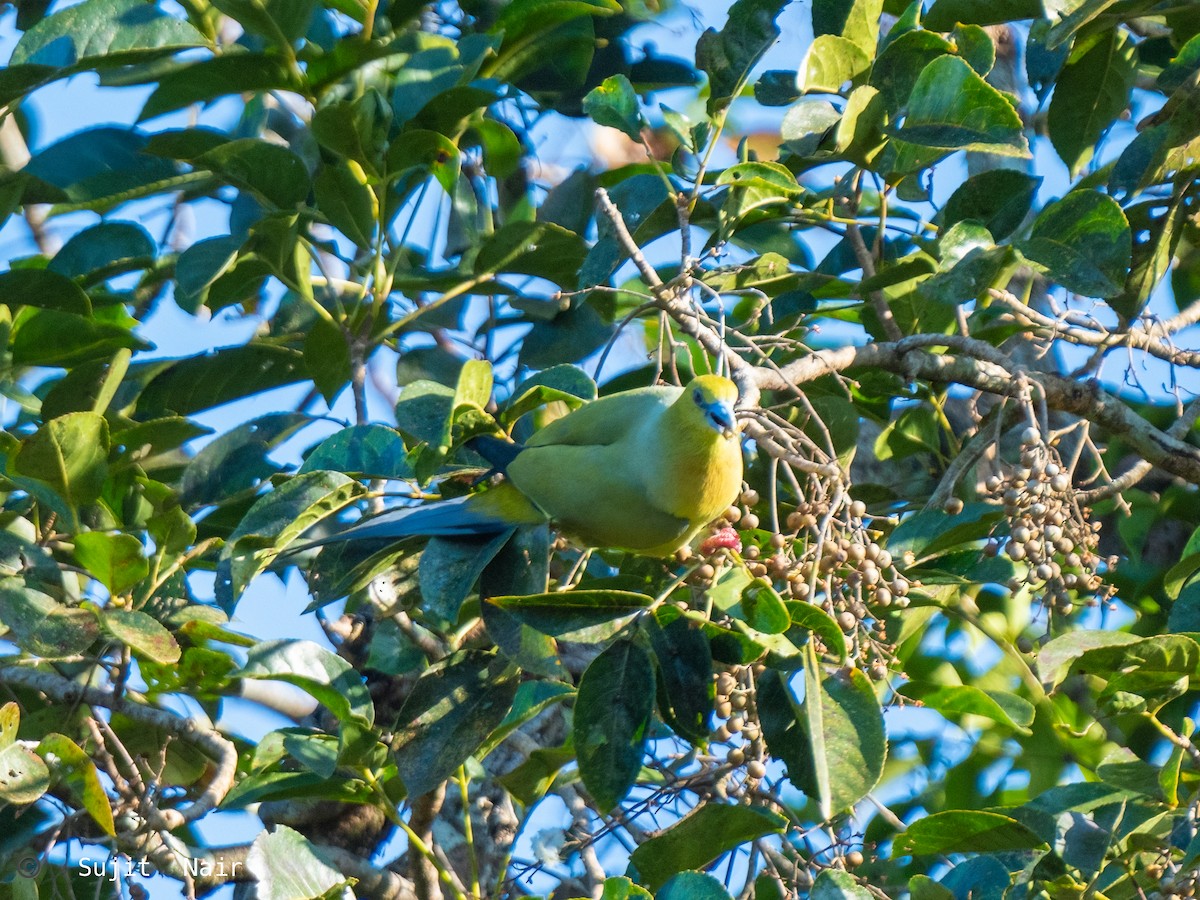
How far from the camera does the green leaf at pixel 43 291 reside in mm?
2270

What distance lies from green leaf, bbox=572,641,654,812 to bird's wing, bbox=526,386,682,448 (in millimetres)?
435

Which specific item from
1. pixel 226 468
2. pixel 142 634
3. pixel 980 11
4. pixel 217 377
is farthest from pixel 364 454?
pixel 980 11

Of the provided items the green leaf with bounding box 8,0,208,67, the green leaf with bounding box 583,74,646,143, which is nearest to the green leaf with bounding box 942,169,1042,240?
the green leaf with bounding box 583,74,646,143

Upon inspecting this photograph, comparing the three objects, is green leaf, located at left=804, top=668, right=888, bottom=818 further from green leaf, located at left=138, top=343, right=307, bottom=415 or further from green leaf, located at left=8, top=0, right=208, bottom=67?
green leaf, located at left=8, top=0, right=208, bottom=67

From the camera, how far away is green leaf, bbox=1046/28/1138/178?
92.9 inches

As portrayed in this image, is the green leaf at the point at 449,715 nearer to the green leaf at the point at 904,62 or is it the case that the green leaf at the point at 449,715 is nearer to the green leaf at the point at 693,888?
the green leaf at the point at 693,888

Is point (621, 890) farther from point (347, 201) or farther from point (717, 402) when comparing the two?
point (347, 201)

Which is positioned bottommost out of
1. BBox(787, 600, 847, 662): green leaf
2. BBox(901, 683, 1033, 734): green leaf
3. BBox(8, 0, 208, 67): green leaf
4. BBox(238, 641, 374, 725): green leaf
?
BBox(901, 683, 1033, 734): green leaf

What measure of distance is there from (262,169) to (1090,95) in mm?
1515

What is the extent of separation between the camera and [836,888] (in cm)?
146

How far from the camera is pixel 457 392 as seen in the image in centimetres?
174

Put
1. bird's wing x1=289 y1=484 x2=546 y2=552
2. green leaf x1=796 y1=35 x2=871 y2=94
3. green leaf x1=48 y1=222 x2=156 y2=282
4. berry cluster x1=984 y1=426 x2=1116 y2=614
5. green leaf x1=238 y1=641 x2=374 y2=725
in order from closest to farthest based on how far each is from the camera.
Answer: berry cluster x1=984 y1=426 x2=1116 y2=614
bird's wing x1=289 y1=484 x2=546 y2=552
green leaf x1=238 y1=641 x2=374 y2=725
green leaf x1=796 y1=35 x2=871 y2=94
green leaf x1=48 y1=222 x2=156 y2=282

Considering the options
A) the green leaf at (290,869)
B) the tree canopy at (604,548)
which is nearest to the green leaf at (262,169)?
the tree canopy at (604,548)

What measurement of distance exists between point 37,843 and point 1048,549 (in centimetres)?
189
